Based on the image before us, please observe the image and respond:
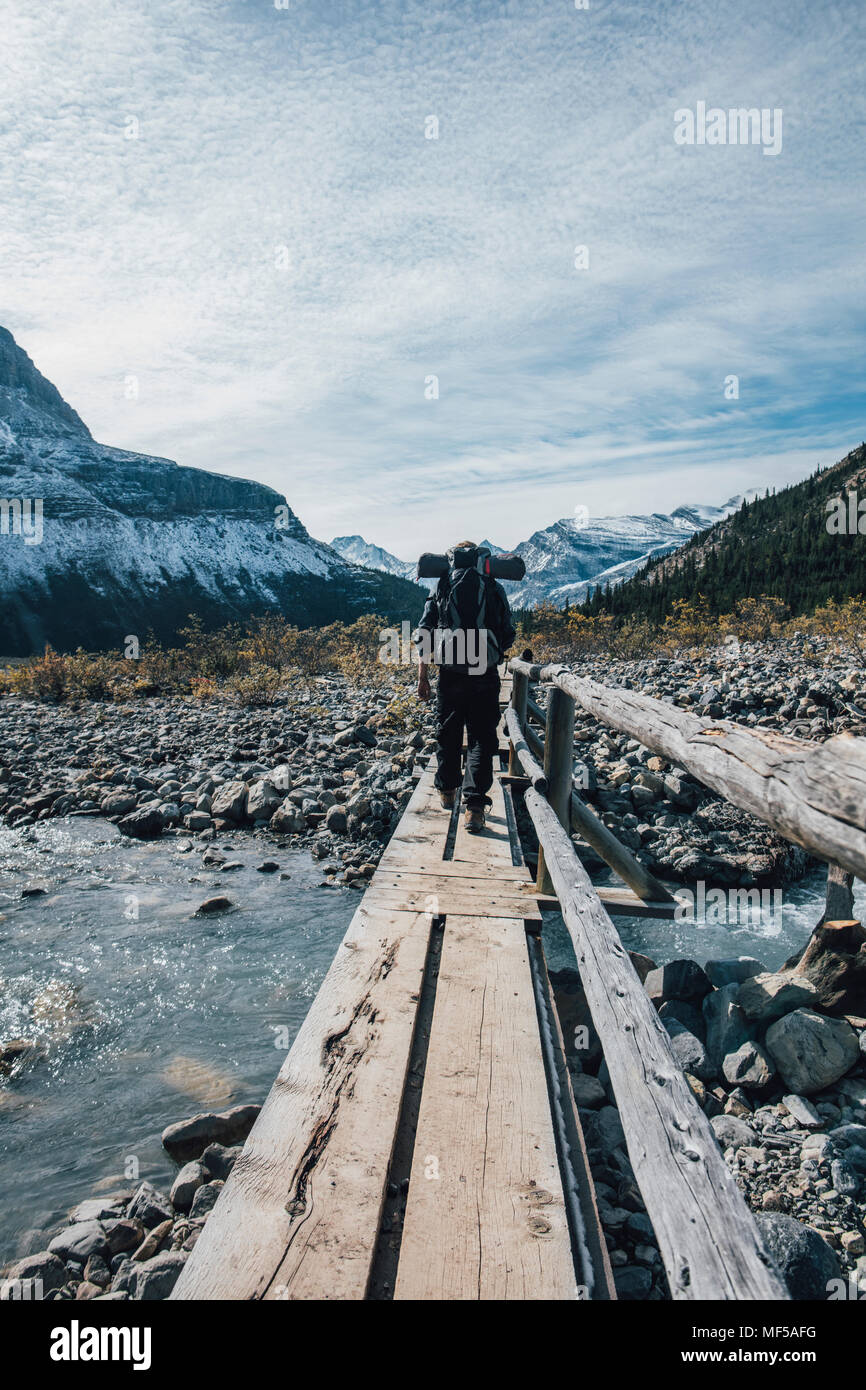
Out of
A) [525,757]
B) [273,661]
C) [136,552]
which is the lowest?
[525,757]

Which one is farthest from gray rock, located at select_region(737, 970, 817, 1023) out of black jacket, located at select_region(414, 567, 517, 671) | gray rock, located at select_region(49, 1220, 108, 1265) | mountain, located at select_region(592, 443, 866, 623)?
mountain, located at select_region(592, 443, 866, 623)

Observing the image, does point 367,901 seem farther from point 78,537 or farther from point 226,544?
point 226,544

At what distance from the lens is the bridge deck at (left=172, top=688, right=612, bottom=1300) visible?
1633mm

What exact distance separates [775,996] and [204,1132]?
10.2 feet

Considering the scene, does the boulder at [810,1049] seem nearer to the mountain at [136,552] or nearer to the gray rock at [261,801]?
the gray rock at [261,801]

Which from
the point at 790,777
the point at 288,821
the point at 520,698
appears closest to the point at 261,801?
the point at 288,821

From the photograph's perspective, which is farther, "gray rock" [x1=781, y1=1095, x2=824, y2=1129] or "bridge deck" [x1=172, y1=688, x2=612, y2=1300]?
"gray rock" [x1=781, y1=1095, x2=824, y2=1129]

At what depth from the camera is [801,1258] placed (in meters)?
2.22

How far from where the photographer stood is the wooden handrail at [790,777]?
1.25m

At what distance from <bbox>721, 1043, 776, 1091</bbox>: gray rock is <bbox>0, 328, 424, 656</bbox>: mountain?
2788 inches

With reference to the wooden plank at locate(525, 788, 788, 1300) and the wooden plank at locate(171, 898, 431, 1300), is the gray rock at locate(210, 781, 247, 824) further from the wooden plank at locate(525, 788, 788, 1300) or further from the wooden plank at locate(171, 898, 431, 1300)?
the wooden plank at locate(525, 788, 788, 1300)

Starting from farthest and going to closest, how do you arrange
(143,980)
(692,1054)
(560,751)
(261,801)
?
(261,801) → (560,751) → (143,980) → (692,1054)

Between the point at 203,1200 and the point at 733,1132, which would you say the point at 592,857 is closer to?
the point at 733,1132
